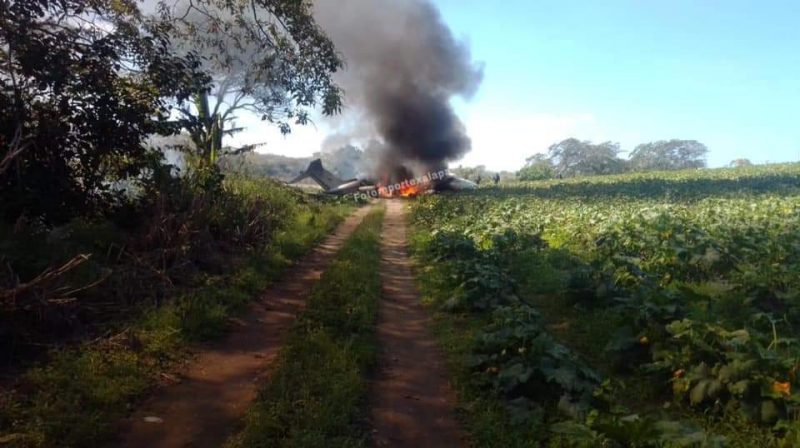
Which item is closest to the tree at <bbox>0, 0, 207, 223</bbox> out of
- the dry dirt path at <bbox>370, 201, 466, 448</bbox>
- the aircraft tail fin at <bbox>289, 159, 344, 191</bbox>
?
the dry dirt path at <bbox>370, 201, 466, 448</bbox>

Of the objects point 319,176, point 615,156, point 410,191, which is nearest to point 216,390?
point 410,191

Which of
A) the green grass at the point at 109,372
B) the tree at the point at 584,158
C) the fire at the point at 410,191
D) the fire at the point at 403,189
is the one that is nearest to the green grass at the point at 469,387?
the green grass at the point at 109,372

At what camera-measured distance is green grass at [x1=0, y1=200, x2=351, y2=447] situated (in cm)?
380

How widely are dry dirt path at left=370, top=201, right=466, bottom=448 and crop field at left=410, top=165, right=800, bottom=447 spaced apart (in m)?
0.19

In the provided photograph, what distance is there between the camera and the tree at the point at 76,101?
7.79 meters

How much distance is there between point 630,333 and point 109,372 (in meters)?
4.80

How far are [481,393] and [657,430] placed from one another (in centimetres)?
160

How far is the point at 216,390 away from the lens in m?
4.80

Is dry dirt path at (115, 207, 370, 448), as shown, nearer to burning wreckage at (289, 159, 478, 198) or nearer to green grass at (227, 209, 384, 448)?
green grass at (227, 209, 384, 448)

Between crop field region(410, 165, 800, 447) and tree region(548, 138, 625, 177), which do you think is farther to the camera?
tree region(548, 138, 625, 177)

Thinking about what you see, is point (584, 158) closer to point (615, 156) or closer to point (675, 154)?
point (615, 156)

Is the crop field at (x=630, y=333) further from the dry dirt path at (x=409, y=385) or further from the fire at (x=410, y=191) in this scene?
the fire at (x=410, y=191)

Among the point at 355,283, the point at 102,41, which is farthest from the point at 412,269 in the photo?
the point at 102,41

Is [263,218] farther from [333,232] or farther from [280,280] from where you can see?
[333,232]
